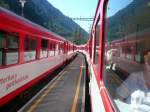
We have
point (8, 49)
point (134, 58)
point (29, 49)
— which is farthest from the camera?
point (29, 49)

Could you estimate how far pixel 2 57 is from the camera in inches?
366

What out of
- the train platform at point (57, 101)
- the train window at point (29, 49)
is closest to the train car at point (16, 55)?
the train window at point (29, 49)

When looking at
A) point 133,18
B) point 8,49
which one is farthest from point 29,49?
point 133,18

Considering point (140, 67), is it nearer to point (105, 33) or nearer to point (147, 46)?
point (147, 46)

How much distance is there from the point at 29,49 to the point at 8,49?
364cm

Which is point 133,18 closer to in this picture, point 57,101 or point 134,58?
point 134,58

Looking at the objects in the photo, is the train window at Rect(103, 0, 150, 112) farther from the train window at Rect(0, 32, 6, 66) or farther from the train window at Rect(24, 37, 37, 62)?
the train window at Rect(24, 37, 37, 62)

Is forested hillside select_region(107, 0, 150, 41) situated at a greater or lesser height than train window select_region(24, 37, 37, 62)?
greater

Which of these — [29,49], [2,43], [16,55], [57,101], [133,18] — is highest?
[133,18]

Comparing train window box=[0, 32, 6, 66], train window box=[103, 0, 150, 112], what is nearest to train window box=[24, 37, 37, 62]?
train window box=[0, 32, 6, 66]

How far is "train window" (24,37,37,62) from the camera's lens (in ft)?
41.9

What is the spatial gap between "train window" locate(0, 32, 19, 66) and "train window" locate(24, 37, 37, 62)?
5.33 ft

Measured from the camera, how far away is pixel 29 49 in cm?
1358

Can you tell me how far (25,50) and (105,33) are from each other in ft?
28.7
